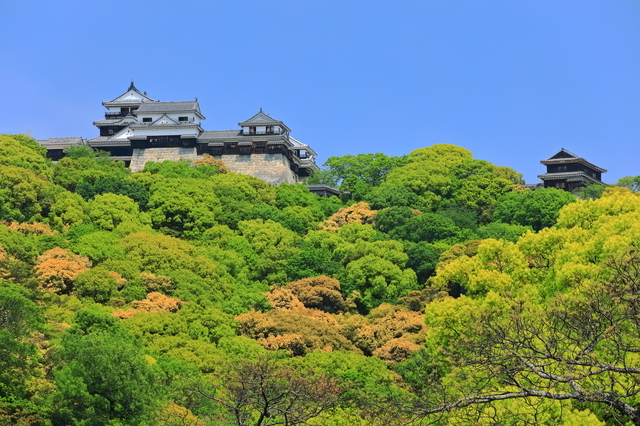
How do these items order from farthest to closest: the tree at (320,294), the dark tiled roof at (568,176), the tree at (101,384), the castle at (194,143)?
the castle at (194,143) → the dark tiled roof at (568,176) → the tree at (320,294) → the tree at (101,384)

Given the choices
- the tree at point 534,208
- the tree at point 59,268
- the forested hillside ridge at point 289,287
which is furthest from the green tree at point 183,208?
the tree at point 534,208

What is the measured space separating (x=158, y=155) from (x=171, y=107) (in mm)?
4520

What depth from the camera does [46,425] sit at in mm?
25281

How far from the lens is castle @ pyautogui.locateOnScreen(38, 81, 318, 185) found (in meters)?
66.8

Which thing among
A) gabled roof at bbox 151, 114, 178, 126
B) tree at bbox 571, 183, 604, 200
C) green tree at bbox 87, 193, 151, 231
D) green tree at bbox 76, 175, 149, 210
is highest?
gabled roof at bbox 151, 114, 178, 126

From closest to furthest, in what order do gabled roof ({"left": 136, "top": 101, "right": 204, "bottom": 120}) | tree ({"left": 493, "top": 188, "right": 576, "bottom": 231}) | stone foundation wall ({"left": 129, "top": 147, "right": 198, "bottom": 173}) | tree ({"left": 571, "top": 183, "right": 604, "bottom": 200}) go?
tree ({"left": 493, "top": 188, "right": 576, "bottom": 231}) < tree ({"left": 571, "top": 183, "right": 604, "bottom": 200}) < stone foundation wall ({"left": 129, "top": 147, "right": 198, "bottom": 173}) < gabled roof ({"left": 136, "top": 101, "right": 204, "bottom": 120})

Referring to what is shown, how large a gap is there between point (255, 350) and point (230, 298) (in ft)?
25.1

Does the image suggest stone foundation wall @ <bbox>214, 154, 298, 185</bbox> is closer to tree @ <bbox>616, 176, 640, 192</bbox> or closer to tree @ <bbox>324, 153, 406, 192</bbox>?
tree @ <bbox>324, 153, 406, 192</bbox>

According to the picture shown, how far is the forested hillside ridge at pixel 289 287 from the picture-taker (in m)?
19.4

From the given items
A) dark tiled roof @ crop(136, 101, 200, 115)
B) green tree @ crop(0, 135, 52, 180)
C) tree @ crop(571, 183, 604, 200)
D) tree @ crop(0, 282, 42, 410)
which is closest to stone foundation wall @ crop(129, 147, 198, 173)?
dark tiled roof @ crop(136, 101, 200, 115)

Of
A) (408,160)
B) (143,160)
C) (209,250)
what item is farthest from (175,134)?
(209,250)

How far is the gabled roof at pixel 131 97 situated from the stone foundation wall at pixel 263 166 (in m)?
15.0

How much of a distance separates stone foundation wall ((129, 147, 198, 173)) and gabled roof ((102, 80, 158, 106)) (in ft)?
37.4

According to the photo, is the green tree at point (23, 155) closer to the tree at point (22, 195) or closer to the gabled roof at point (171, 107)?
the tree at point (22, 195)
